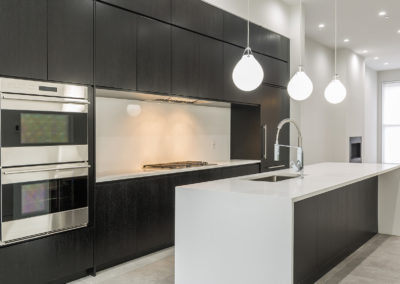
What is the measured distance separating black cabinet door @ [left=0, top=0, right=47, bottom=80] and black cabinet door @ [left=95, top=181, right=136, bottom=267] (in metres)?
1.10

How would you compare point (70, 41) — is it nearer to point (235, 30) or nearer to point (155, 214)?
point (155, 214)

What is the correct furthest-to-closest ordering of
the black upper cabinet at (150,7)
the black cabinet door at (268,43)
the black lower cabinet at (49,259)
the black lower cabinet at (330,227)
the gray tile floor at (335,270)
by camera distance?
1. the black cabinet door at (268,43)
2. the black upper cabinet at (150,7)
3. the gray tile floor at (335,270)
4. the black lower cabinet at (330,227)
5. the black lower cabinet at (49,259)

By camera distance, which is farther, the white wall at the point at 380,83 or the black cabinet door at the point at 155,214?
the white wall at the point at 380,83

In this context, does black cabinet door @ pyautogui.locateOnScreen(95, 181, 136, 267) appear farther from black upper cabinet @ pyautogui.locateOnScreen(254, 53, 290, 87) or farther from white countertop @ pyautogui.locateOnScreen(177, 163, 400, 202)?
black upper cabinet @ pyautogui.locateOnScreen(254, 53, 290, 87)

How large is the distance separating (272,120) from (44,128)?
3.72 meters

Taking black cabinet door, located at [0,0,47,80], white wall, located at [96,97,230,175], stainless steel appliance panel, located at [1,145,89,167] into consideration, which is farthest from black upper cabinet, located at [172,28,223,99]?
black cabinet door, located at [0,0,47,80]

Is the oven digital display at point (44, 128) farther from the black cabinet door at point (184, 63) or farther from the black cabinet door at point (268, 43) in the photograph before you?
the black cabinet door at point (268, 43)

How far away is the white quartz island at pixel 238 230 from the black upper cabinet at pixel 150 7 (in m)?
1.83

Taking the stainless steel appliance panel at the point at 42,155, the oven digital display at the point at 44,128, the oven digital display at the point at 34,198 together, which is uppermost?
the oven digital display at the point at 44,128

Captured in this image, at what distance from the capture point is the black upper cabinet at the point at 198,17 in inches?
158

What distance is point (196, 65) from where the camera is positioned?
4.28 metres

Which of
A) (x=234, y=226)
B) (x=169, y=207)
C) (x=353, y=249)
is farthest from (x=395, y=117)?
(x=234, y=226)

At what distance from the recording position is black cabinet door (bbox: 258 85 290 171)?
5426 mm

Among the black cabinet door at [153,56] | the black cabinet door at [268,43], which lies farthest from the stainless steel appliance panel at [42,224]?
the black cabinet door at [268,43]
